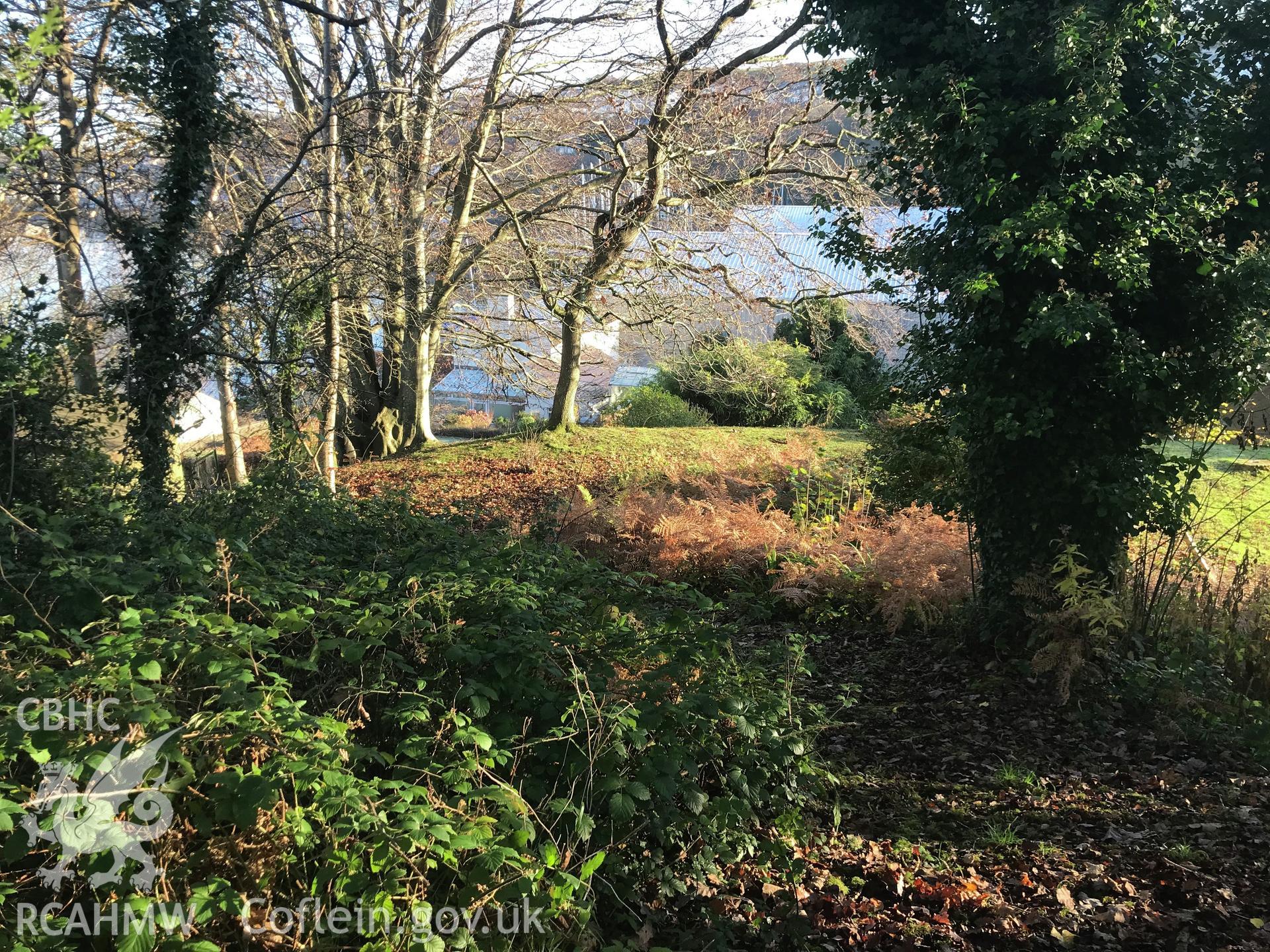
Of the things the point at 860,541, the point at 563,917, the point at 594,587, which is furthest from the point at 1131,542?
the point at 563,917

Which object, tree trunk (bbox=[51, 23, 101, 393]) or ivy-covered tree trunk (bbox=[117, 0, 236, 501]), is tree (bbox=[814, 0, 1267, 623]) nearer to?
ivy-covered tree trunk (bbox=[117, 0, 236, 501])

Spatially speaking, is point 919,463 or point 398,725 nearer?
point 398,725

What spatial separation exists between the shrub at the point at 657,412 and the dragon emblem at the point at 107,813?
1521cm

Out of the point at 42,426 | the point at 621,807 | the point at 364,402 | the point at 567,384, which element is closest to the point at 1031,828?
the point at 621,807

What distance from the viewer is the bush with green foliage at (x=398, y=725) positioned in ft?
8.07

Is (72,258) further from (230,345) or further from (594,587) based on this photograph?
(594,587)

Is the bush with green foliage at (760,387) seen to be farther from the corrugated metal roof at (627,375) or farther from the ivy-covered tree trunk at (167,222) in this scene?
the ivy-covered tree trunk at (167,222)

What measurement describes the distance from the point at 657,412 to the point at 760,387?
7.06 feet

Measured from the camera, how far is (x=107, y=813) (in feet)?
7.31

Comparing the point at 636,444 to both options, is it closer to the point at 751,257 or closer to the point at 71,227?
the point at 751,257

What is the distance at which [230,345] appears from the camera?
26.8 ft

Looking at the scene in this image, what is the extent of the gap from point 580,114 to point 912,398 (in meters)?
8.51

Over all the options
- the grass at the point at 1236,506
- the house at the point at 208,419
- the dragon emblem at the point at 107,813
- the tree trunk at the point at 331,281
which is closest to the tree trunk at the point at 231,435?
the house at the point at 208,419

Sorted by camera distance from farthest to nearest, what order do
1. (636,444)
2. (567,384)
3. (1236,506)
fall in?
(567,384) < (636,444) < (1236,506)
